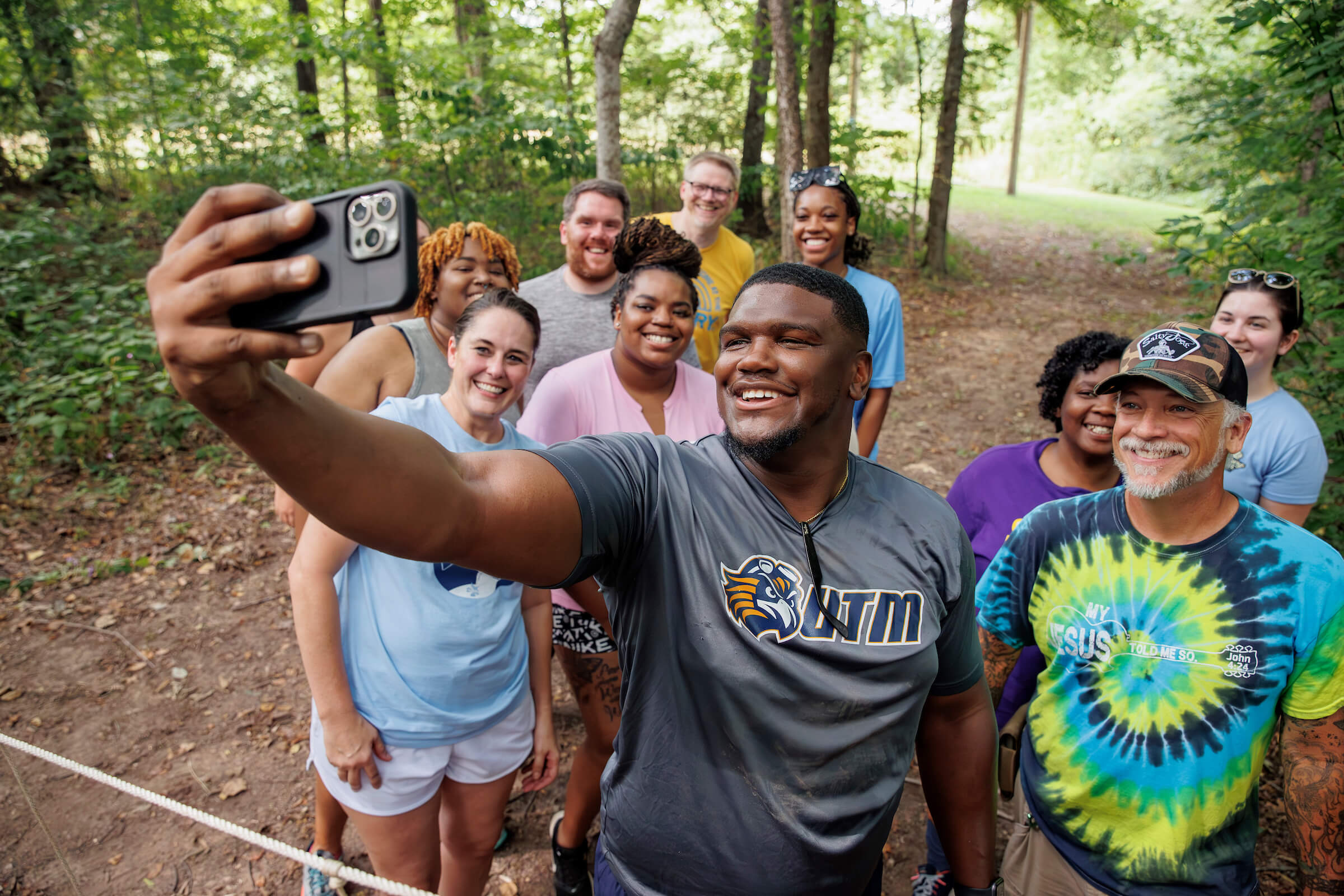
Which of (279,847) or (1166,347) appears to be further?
(1166,347)

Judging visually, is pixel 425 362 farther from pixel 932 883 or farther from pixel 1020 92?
pixel 1020 92

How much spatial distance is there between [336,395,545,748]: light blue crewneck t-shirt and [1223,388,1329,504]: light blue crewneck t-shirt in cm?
294

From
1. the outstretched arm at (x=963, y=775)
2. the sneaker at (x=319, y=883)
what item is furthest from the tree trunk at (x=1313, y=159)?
the sneaker at (x=319, y=883)

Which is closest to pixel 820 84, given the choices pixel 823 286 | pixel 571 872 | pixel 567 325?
pixel 567 325

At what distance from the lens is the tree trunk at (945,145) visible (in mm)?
12141

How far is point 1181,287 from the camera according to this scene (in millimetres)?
13766

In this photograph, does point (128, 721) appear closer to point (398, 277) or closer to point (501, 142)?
point (398, 277)

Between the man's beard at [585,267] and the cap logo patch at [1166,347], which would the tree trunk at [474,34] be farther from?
the cap logo patch at [1166,347]

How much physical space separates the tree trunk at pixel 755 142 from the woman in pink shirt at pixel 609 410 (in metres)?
10.1

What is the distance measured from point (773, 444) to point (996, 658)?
1.44 meters

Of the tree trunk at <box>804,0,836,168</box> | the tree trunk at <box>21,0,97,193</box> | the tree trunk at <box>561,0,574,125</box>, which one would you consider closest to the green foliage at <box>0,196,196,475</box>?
the tree trunk at <box>21,0,97,193</box>

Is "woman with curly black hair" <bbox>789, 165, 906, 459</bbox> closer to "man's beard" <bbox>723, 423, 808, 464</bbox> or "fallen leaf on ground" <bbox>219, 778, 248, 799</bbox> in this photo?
"man's beard" <bbox>723, 423, 808, 464</bbox>

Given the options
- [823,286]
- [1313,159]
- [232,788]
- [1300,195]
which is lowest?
[232,788]

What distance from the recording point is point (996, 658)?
2586mm
